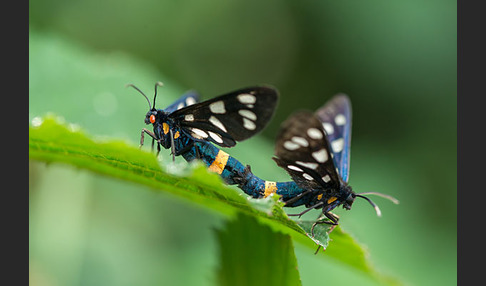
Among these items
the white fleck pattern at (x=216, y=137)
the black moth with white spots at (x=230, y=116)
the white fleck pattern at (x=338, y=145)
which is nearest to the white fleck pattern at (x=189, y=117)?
the black moth with white spots at (x=230, y=116)

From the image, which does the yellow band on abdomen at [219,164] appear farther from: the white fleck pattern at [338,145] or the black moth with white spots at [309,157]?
the white fleck pattern at [338,145]

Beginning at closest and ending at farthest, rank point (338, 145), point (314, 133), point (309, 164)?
point (314, 133), point (309, 164), point (338, 145)

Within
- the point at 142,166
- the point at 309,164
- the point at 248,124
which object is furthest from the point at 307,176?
the point at 142,166

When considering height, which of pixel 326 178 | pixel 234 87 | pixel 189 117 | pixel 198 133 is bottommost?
pixel 326 178

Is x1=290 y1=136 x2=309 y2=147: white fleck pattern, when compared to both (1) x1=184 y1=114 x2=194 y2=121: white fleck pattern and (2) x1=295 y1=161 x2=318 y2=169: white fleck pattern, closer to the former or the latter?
(2) x1=295 y1=161 x2=318 y2=169: white fleck pattern

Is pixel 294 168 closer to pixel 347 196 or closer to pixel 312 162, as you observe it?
pixel 312 162

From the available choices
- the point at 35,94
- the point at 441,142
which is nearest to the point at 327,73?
the point at 441,142

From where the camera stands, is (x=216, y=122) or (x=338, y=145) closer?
(x=216, y=122)
